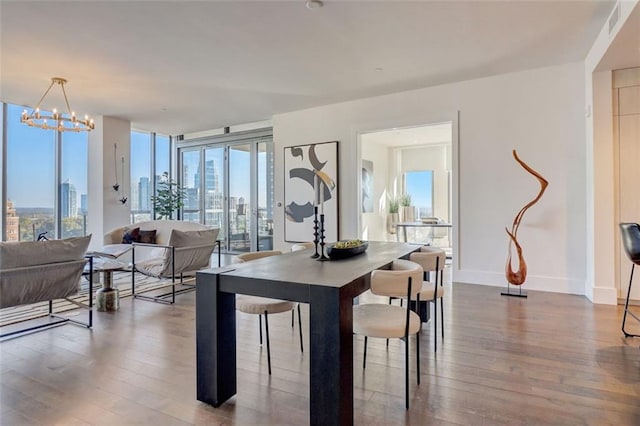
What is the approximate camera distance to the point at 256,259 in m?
2.64

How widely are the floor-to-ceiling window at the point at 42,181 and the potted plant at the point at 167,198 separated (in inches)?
57.8

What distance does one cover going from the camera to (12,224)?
5.70 m

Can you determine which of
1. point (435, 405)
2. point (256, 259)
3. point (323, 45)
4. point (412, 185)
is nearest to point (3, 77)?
point (323, 45)

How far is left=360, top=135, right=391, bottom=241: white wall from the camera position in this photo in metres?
8.19

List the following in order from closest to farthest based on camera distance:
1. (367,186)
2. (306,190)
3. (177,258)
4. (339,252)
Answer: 1. (339,252)
2. (177,258)
3. (306,190)
4. (367,186)

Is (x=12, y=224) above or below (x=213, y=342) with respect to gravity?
above

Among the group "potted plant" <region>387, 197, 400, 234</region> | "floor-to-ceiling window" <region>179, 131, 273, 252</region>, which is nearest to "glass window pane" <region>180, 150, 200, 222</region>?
"floor-to-ceiling window" <region>179, 131, 273, 252</region>

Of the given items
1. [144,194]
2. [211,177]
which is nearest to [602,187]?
[211,177]

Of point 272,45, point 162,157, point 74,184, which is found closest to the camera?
point 272,45

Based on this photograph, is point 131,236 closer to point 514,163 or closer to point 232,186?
point 232,186

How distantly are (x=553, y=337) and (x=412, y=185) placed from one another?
21.6 ft

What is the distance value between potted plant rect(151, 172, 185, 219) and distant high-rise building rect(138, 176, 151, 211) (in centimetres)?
14

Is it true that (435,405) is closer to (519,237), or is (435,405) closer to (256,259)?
(256,259)

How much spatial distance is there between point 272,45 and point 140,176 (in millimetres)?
5443
